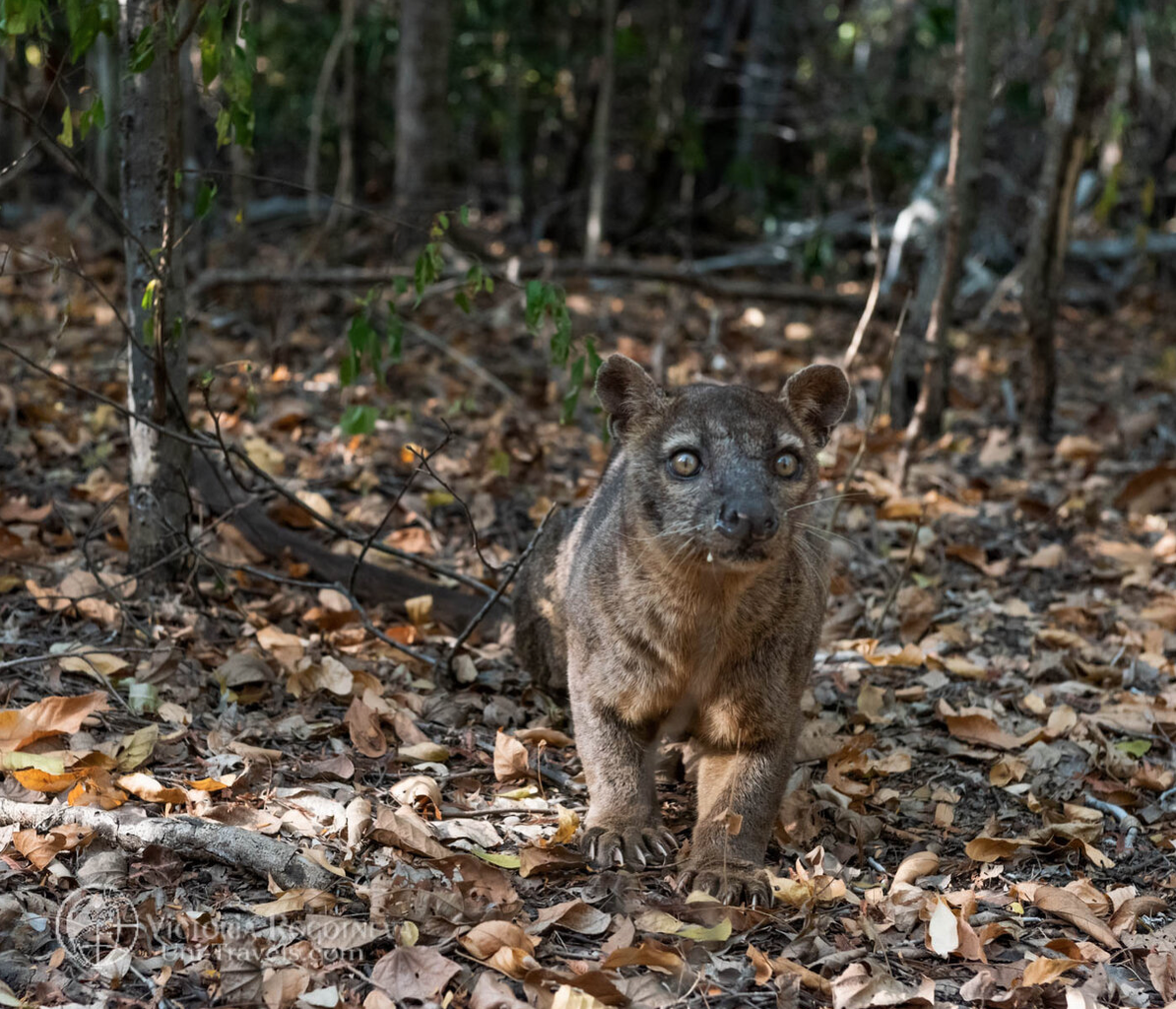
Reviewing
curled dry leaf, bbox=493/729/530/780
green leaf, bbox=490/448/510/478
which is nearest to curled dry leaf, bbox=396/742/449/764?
curled dry leaf, bbox=493/729/530/780

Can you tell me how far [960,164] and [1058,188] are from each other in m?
1.26

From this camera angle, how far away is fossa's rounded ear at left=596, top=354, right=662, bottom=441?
178 inches

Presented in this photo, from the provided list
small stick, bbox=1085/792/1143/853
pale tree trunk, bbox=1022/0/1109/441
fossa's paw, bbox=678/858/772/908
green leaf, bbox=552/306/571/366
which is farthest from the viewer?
pale tree trunk, bbox=1022/0/1109/441

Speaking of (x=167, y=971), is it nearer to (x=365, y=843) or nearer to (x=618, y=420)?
(x=365, y=843)

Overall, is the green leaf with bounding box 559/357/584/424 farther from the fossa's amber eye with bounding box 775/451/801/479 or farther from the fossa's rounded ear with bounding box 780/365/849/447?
the fossa's amber eye with bounding box 775/451/801/479

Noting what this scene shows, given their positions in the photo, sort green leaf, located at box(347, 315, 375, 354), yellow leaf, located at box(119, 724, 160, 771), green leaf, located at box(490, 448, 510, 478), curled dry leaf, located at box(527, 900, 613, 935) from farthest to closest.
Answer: green leaf, located at box(490, 448, 510, 478) < green leaf, located at box(347, 315, 375, 354) < yellow leaf, located at box(119, 724, 160, 771) < curled dry leaf, located at box(527, 900, 613, 935)

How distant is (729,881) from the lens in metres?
3.90

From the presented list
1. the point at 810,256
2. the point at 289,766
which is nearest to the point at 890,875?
the point at 289,766

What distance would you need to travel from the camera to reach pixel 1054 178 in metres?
8.46

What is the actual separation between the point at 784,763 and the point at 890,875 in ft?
1.64

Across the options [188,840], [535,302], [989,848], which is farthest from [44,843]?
[989,848]

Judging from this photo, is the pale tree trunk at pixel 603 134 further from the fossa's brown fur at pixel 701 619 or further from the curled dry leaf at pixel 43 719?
the curled dry leaf at pixel 43 719

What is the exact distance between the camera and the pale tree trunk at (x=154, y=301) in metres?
5.01

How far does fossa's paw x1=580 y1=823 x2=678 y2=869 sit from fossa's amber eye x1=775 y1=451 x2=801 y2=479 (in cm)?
129
